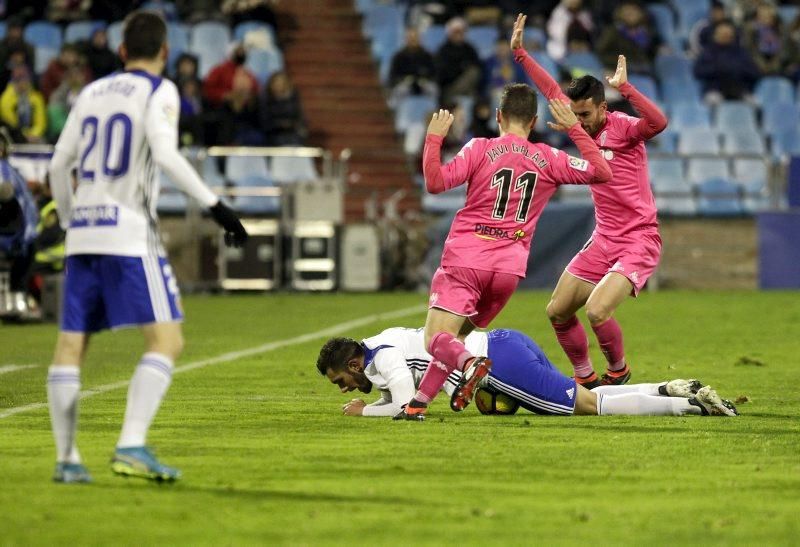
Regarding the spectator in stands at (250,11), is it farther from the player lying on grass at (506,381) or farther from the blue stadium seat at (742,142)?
A: the player lying on grass at (506,381)

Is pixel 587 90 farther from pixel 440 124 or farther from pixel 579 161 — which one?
pixel 440 124

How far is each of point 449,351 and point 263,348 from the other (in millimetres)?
6260

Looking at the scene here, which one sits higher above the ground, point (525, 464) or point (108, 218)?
point (108, 218)

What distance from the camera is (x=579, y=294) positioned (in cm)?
1072

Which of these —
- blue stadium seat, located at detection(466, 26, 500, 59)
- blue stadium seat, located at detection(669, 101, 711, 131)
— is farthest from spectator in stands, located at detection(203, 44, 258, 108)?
blue stadium seat, located at detection(669, 101, 711, 131)

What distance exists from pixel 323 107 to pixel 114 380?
15.7 metres

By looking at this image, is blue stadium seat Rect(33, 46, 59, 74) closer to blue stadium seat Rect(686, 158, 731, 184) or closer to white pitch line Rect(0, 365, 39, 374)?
blue stadium seat Rect(686, 158, 731, 184)

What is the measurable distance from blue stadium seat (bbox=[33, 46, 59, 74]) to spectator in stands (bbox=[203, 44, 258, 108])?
245 cm

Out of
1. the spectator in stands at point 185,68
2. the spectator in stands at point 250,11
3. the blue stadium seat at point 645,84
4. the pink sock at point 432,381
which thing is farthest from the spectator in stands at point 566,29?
the pink sock at point 432,381

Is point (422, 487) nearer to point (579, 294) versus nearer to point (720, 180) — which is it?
point (579, 294)

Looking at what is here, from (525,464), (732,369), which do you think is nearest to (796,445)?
(525,464)

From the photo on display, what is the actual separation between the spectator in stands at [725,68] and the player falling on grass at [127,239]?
21055 millimetres

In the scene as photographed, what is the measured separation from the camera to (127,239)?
6746 millimetres

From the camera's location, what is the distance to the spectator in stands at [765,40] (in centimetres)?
2777
